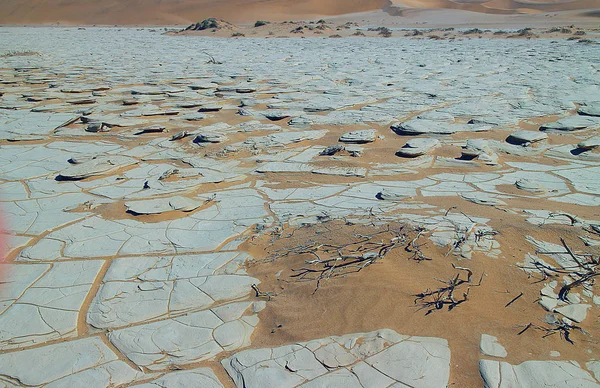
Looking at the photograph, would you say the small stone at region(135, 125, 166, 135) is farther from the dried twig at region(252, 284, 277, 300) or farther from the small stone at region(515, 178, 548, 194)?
the small stone at region(515, 178, 548, 194)

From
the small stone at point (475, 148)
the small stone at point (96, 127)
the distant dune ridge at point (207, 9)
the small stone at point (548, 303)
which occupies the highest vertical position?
the distant dune ridge at point (207, 9)

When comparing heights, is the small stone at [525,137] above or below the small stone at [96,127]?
below

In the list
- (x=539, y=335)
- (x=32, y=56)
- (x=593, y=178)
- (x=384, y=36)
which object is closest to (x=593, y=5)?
Answer: (x=384, y=36)

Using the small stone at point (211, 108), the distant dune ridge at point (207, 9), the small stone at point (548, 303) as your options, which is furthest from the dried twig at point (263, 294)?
the distant dune ridge at point (207, 9)

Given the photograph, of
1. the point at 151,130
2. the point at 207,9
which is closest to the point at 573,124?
the point at 151,130

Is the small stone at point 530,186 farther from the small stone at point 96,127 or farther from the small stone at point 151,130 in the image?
the small stone at point 96,127

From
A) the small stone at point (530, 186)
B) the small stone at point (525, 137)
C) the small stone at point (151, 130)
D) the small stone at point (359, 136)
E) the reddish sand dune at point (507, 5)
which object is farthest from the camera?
the reddish sand dune at point (507, 5)

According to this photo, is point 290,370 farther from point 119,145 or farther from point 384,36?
point 384,36
